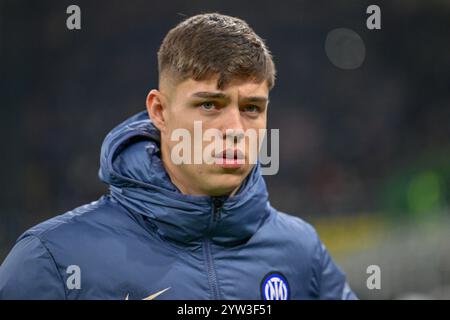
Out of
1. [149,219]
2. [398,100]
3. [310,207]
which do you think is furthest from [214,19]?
[398,100]

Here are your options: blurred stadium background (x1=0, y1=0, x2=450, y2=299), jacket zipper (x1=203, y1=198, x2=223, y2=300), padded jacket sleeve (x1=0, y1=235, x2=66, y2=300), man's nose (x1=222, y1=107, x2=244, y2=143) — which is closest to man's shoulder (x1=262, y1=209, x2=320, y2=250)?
jacket zipper (x1=203, y1=198, x2=223, y2=300)

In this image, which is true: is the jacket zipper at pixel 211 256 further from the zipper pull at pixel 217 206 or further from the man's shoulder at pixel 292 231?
the man's shoulder at pixel 292 231

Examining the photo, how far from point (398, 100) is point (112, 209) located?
424 centimetres

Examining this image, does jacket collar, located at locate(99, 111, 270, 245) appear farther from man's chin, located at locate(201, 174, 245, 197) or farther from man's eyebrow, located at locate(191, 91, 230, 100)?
man's eyebrow, located at locate(191, 91, 230, 100)

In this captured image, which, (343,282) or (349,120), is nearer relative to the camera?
(343,282)

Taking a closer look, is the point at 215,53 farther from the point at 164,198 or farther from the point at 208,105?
the point at 164,198

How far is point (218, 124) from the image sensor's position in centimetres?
146

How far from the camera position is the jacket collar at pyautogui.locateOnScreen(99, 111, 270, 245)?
1.51 metres

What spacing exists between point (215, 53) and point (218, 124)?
15cm

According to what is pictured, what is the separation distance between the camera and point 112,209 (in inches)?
63.0

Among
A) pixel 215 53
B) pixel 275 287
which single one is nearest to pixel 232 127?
pixel 215 53

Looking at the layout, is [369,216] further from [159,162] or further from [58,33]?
[159,162]

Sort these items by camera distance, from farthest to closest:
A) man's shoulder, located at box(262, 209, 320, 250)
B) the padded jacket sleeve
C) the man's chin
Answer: man's shoulder, located at box(262, 209, 320, 250) < the man's chin < the padded jacket sleeve

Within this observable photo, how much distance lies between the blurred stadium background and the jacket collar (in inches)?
106
